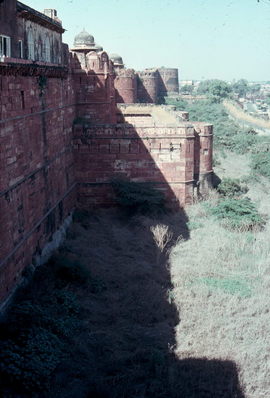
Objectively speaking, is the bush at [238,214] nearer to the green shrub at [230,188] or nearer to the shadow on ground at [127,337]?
the green shrub at [230,188]

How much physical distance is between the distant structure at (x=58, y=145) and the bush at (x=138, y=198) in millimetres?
A: 376

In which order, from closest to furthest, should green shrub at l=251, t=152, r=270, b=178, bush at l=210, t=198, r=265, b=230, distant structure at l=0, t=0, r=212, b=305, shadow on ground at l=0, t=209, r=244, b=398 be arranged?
shadow on ground at l=0, t=209, r=244, b=398, distant structure at l=0, t=0, r=212, b=305, bush at l=210, t=198, r=265, b=230, green shrub at l=251, t=152, r=270, b=178

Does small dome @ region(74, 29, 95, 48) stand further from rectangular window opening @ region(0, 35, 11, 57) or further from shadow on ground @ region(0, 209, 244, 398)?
rectangular window opening @ region(0, 35, 11, 57)

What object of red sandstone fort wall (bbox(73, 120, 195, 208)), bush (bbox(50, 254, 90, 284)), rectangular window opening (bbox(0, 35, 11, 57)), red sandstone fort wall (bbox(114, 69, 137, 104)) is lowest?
bush (bbox(50, 254, 90, 284))

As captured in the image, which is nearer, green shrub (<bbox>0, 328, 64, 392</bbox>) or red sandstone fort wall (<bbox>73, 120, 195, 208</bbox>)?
green shrub (<bbox>0, 328, 64, 392</bbox>)

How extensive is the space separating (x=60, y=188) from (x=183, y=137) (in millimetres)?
4510

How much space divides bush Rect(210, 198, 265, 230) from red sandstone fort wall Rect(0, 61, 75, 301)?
4.75 metres

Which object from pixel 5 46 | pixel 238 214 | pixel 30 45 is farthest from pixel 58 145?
pixel 238 214

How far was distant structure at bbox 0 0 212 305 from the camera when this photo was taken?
8.44 m

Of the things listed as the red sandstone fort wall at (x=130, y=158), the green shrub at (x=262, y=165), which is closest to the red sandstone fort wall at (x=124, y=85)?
the green shrub at (x=262, y=165)

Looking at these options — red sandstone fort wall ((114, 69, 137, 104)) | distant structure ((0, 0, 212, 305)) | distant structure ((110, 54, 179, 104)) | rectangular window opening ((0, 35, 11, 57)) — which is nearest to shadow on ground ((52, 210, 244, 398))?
distant structure ((0, 0, 212, 305))

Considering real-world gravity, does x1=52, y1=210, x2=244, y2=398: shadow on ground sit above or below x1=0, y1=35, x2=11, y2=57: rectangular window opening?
below

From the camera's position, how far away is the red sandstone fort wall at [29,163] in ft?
26.5

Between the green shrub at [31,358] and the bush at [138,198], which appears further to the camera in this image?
the bush at [138,198]
